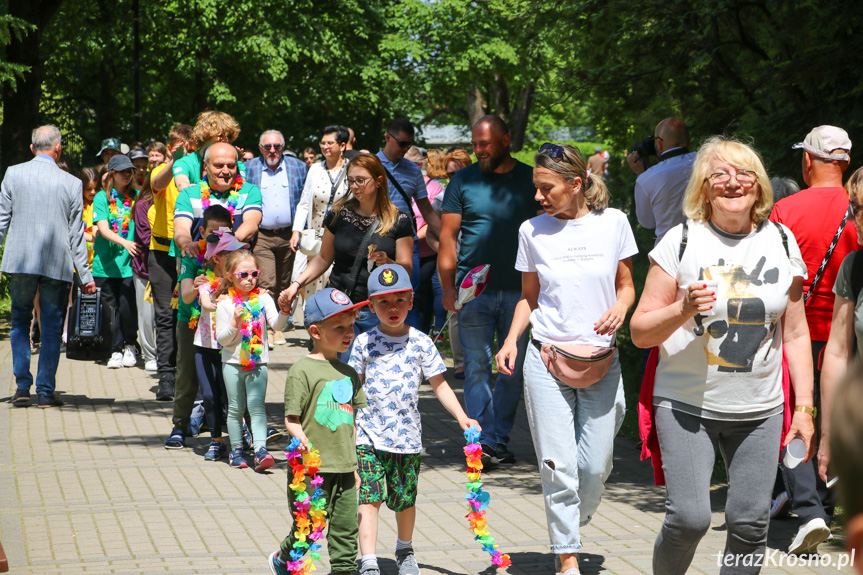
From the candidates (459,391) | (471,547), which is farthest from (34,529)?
(459,391)

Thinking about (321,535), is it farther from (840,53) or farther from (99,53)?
(99,53)

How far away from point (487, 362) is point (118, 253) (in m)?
5.54

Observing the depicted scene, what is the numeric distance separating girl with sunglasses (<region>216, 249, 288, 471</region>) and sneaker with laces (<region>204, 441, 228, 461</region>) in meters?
0.20

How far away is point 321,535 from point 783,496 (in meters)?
2.84

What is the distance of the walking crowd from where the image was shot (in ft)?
12.8

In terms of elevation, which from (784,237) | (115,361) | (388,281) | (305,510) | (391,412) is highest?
(784,237)

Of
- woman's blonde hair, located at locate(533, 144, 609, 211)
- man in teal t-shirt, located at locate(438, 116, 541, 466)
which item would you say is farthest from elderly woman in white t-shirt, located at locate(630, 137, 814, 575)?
man in teal t-shirt, located at locate(438, 116, 541, 466)

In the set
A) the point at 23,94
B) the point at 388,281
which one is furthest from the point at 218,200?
the point at 23,94

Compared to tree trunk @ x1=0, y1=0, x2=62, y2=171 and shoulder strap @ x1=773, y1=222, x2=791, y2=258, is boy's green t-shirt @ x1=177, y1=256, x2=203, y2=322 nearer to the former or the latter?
shoulder strap @ x1=773, y1=222, x2=791, y2=258

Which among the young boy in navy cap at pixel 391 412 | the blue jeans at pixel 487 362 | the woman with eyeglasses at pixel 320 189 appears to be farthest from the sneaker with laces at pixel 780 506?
the woman with eyeglasses at pixel 320 189

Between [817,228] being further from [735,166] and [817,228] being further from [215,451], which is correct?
[215,451]

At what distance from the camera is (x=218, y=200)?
24.8ft

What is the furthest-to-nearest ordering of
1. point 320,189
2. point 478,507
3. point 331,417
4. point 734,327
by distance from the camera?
1. point 320,189
2. point 478,507
3. point 331,417
4. point 734,327

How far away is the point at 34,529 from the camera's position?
18.0ft
